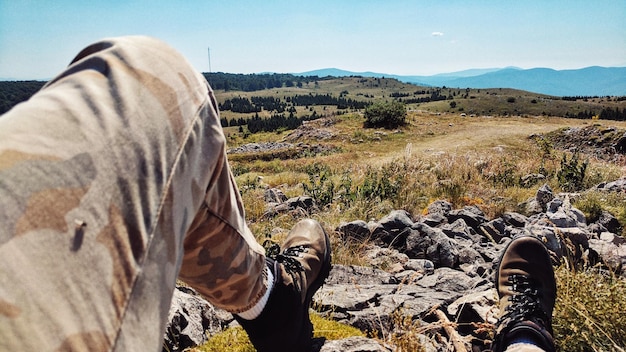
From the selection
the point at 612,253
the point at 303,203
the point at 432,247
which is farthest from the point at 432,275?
the point at 303,203

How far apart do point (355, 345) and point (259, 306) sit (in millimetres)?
574

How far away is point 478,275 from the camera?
2.93 m

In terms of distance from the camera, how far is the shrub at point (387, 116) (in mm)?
33781

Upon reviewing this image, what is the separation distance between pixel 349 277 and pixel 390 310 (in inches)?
29.6

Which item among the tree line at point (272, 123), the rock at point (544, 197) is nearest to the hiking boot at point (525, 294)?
the rock at point (544, 197)

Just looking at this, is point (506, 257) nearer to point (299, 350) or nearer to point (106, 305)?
point (299, 350)

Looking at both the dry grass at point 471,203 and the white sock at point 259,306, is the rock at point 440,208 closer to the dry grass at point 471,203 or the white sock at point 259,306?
the dry grass at point 471,203

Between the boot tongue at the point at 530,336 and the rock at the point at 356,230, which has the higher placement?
the boot tongue at the point at 530,336

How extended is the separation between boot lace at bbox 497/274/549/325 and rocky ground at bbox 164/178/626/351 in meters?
0.14

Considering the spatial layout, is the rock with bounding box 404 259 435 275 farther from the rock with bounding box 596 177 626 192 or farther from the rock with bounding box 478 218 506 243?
the rock with bounding box 596 177 626 192

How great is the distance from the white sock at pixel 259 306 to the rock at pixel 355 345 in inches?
18.6

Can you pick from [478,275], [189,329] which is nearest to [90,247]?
[189,329]

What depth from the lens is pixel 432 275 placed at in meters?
2.95

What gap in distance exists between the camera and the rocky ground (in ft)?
6.58
